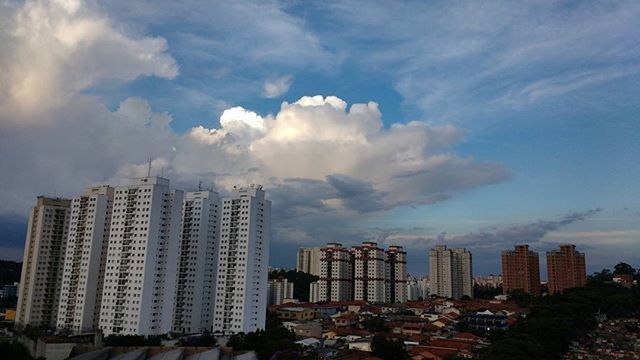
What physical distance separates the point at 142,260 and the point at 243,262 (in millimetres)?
5856

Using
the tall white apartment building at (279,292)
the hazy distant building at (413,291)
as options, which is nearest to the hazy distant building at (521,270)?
the hazy distant building at (413,291)

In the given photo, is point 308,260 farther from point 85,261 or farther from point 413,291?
point 85,261

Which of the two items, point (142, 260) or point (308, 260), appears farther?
point (308, 260)

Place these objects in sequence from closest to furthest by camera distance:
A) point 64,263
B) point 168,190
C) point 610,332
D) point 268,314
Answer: point 168,190 < point 64,263 < point 610,332 < point 268,314

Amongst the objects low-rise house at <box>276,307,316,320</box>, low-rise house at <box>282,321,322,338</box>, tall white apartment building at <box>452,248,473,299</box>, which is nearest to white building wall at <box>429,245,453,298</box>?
tall white apartment building at <box>452,248,473,299</box>

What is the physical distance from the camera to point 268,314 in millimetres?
40844

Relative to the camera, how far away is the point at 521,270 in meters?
60.2

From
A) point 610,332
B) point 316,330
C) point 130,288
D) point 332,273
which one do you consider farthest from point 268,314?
point 610,332

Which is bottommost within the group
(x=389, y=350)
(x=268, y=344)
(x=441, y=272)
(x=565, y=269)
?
(x=389, y=350)

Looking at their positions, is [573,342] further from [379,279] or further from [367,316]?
[379,279]

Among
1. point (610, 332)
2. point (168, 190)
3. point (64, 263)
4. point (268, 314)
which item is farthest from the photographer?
point (268, 314)

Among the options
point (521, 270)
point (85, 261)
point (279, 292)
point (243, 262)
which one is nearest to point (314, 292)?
point (279, 292)

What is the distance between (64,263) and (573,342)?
3198 cm

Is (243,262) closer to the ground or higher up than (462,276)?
higher up
